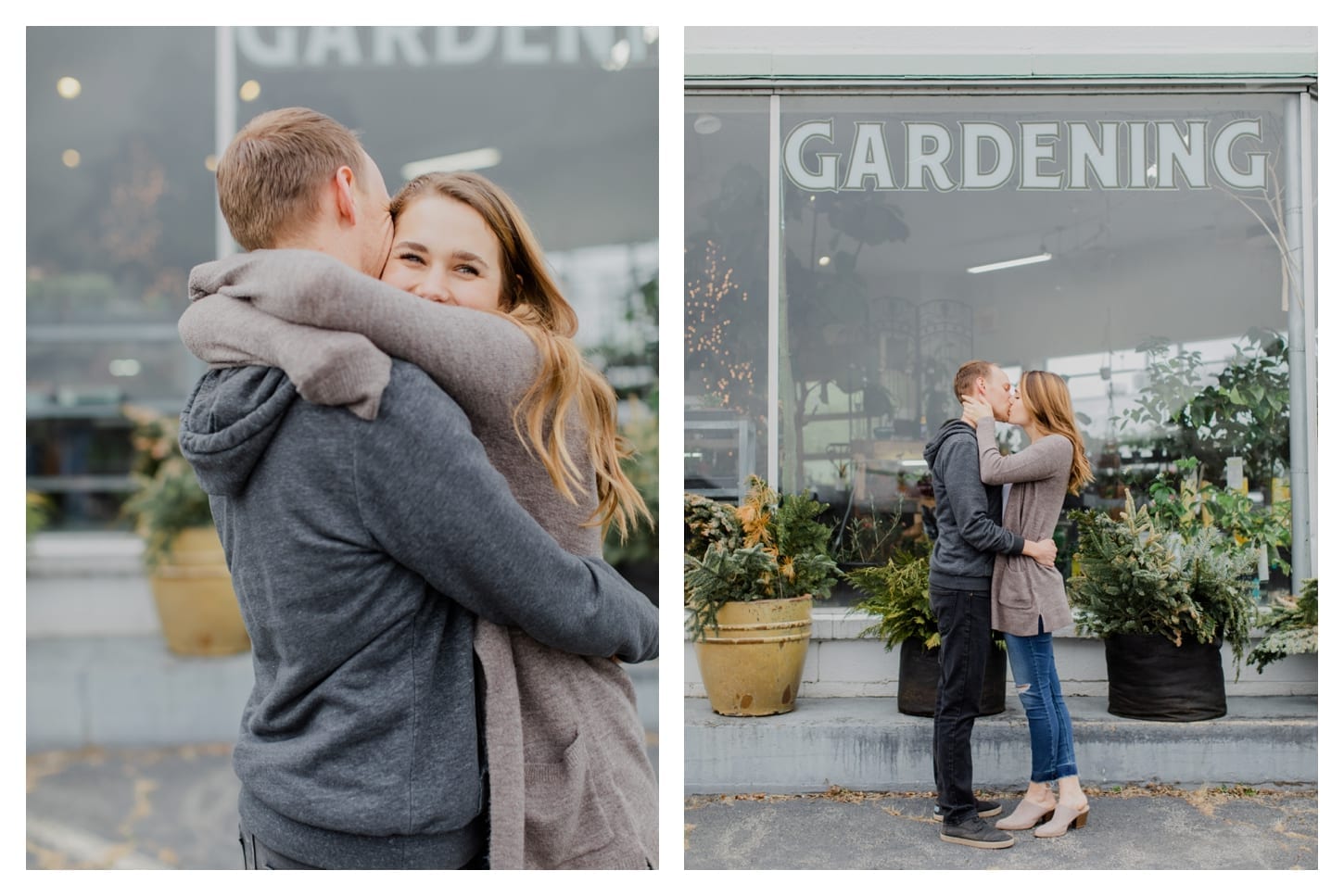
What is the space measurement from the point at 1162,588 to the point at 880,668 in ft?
4.40

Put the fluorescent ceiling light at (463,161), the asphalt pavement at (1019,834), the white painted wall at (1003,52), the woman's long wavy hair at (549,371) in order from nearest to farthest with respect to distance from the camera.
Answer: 1. the woman's long wavy hair at (549,371)
2. the asphalt pavement at (1019,834)
3. the fluorescent ceiling light at (463,161)
4. the white painted wall at (1003,52)

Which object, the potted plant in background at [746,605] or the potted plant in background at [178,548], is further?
the potted plant in background at [178,548]

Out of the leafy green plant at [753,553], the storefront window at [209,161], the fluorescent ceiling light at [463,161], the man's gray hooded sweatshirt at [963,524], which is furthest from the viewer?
the fluorescent ceiling light at [463,161]

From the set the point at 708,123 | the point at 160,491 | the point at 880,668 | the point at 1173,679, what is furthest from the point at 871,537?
the point at 160,491

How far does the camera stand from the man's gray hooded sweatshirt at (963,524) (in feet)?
10.7

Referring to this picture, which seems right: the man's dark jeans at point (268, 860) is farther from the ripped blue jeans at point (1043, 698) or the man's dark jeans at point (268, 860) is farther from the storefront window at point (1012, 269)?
the storefront window at point (1012, 269)

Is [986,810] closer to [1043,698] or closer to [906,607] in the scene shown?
[1043,698]

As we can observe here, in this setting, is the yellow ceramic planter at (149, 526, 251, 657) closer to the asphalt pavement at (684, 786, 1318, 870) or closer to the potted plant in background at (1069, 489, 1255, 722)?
the asphalt pavement at (684, 786, 1318, 870)

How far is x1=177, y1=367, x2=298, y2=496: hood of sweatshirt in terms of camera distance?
3.97ft

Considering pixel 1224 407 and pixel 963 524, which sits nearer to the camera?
pixel 963 524

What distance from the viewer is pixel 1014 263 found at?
499 centimetres

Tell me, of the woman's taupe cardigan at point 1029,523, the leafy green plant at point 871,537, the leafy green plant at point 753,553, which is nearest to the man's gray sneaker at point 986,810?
the woman's taupe cardigan at point 1029,523

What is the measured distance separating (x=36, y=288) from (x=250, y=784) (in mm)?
4386
